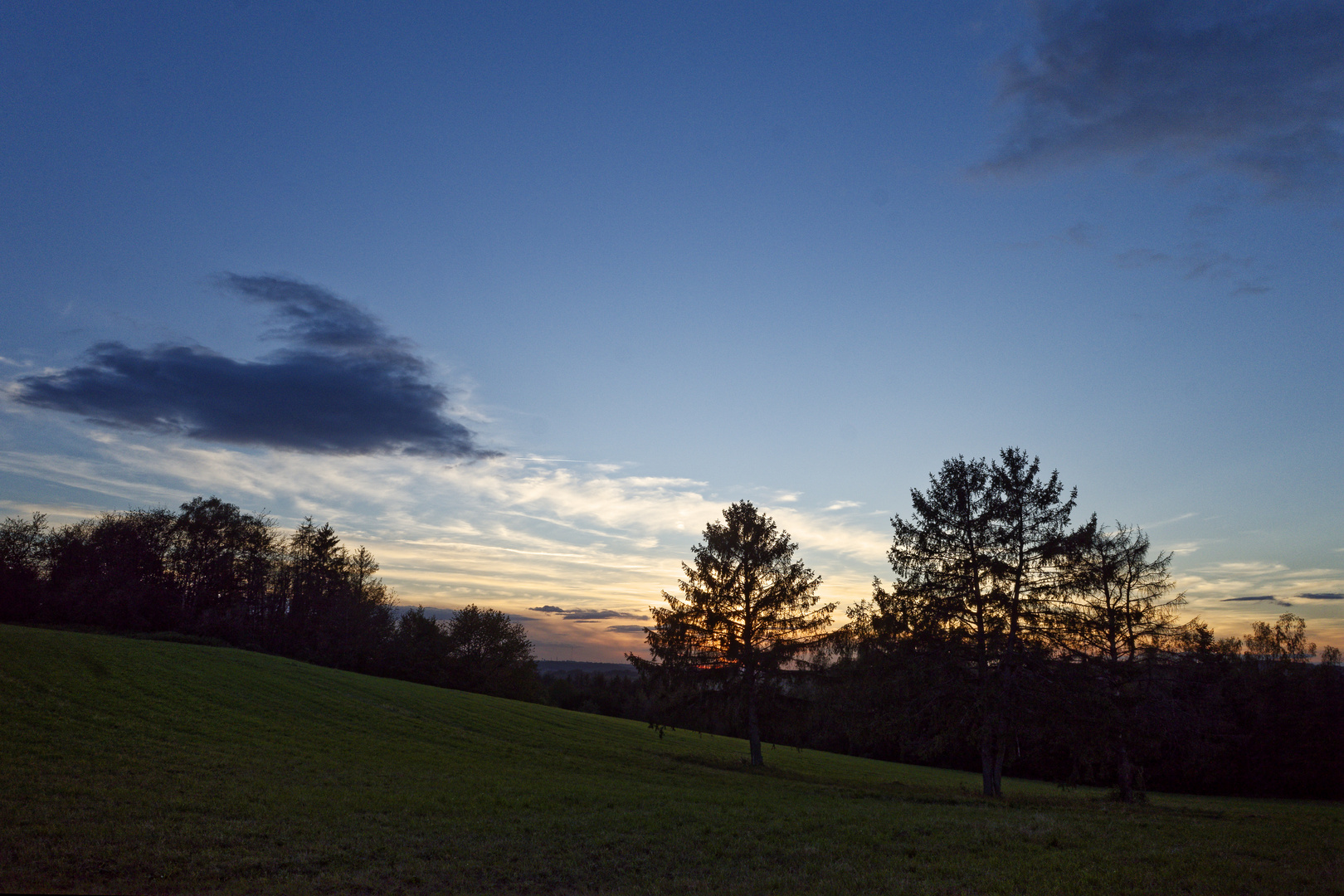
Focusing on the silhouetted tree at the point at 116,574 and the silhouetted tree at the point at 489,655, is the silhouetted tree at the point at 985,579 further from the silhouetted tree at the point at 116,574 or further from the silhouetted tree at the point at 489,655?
the silhouetted tree at the point at 116,574

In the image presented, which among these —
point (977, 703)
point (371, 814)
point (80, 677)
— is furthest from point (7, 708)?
point (977, 703)

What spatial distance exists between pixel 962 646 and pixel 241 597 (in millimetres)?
75811

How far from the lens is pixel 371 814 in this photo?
14297 millimetres

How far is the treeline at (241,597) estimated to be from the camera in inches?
2502

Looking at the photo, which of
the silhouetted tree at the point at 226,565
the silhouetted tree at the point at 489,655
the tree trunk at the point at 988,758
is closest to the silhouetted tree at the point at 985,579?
the tree trunk at the point at 988,758

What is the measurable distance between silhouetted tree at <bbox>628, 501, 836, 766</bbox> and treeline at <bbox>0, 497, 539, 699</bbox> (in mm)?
50584

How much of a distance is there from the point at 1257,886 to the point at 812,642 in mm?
21757

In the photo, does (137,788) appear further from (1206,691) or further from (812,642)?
(1206,691)

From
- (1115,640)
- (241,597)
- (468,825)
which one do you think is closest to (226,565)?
(241,597)

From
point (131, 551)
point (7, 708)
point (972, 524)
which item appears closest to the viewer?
point (7, 708)

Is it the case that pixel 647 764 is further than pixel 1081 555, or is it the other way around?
pixel 647 764

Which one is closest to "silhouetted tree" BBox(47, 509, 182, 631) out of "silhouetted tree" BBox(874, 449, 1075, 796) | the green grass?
the green grass

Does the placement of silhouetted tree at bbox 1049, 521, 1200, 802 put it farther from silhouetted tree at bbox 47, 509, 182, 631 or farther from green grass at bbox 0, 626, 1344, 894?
silhouetted tree at bbox 47, 509, 182, 631

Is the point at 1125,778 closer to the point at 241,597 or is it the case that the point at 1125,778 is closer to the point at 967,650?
the point at 967,650
